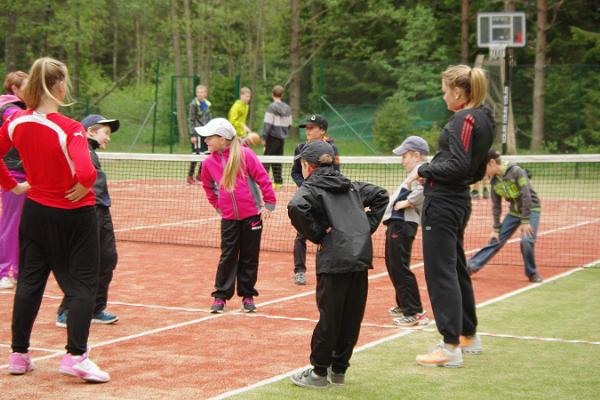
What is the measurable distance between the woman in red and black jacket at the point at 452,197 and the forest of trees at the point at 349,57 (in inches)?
896

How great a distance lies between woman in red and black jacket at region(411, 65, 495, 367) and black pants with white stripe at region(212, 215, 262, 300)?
2.34m

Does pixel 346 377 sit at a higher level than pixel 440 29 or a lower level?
lower

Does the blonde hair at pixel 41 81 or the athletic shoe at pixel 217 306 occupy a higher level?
the blonde hair at pixel 41 81

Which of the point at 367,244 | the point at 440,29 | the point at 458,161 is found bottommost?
the point at 367,244

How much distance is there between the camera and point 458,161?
6.72 metres

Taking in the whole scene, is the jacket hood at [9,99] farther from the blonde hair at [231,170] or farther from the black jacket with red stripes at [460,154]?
the black jacket with red stripes at [460,154]

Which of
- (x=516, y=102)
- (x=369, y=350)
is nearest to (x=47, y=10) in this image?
(x=516, y=102)

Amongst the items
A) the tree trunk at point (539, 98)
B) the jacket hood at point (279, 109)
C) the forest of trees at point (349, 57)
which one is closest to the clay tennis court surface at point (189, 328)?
the jacket hood at point (279, 109)

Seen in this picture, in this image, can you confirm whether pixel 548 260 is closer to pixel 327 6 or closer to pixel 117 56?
pixel 327 6

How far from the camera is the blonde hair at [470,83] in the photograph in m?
6.93

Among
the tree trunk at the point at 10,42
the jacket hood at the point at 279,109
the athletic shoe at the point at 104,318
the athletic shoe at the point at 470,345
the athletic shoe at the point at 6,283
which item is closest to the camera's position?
the athletic shoe at the point at 470,345

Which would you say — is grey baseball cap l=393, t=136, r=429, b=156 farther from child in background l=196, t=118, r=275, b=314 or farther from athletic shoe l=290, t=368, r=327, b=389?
athletic shoe l=290, t=368, r=327, b=389

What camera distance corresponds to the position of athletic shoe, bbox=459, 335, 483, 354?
7.35m

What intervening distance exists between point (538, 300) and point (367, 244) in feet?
13.1
